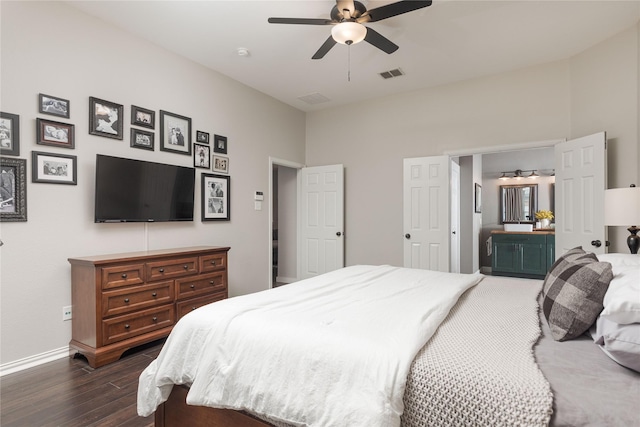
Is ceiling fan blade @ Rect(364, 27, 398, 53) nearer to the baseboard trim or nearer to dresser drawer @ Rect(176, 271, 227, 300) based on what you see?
dresser drawer @ Rect(176, 271, 227, 300)

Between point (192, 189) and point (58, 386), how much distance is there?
214cm

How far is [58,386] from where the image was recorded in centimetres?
228

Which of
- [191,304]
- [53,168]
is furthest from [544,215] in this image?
[53,168]

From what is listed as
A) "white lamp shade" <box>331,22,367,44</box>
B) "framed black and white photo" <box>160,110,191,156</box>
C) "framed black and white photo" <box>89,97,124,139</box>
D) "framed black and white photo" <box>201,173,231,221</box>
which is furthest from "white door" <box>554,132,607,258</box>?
Result: "framed black and white photo" <box>89,97,124,139</box>

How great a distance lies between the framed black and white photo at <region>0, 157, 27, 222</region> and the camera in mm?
2441

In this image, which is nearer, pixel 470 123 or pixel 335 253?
pixel 470 123

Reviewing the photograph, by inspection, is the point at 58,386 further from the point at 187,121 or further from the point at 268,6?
the point at 268,6

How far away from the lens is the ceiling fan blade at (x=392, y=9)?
2314mm

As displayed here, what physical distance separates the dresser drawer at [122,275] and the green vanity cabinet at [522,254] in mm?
5926

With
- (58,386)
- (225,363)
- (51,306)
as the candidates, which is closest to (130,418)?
(58,386)

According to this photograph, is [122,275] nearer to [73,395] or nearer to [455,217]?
[73,395]

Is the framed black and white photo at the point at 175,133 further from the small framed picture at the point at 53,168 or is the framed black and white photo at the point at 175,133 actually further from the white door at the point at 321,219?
the white door at the point at 321,219

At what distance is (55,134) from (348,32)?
253cm

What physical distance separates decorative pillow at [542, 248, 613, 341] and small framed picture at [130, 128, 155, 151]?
11.8ft
